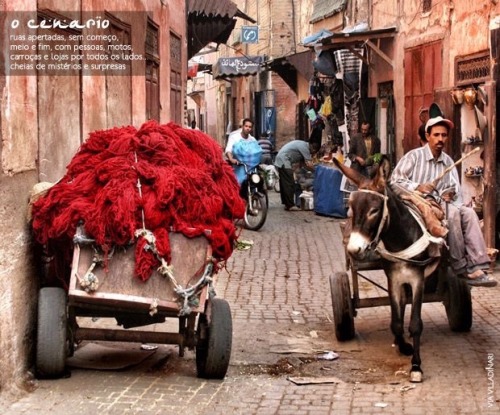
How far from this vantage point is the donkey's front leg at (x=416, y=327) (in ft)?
21.7

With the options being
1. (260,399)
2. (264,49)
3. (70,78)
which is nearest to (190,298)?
(260,399)

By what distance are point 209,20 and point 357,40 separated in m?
3.06

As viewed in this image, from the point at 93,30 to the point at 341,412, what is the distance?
4.88m

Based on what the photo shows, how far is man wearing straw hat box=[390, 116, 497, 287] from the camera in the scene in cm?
727

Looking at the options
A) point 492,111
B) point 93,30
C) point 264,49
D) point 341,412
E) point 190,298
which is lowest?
point 341,412

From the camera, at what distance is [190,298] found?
6.07 metres

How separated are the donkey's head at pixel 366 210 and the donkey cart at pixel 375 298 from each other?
26.9 inches

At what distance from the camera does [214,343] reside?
254 inches

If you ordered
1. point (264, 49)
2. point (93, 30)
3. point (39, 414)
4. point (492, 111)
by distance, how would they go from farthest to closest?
point (264, 49), point (492, 111), point (93, 30), point (39, 414)

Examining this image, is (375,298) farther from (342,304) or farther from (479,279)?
(479,279)

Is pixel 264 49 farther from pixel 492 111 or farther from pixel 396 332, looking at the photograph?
Result: pixel 396 332

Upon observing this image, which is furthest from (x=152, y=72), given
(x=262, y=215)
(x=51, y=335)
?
(x=51, y=335)

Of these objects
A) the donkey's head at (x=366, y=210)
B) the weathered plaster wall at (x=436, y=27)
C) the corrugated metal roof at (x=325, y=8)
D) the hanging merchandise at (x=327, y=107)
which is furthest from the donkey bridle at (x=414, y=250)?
the corrugated metal roof at (x=325, y=8)

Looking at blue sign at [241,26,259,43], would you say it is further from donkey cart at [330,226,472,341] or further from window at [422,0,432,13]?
donkey cart at [330,226,472,341]
